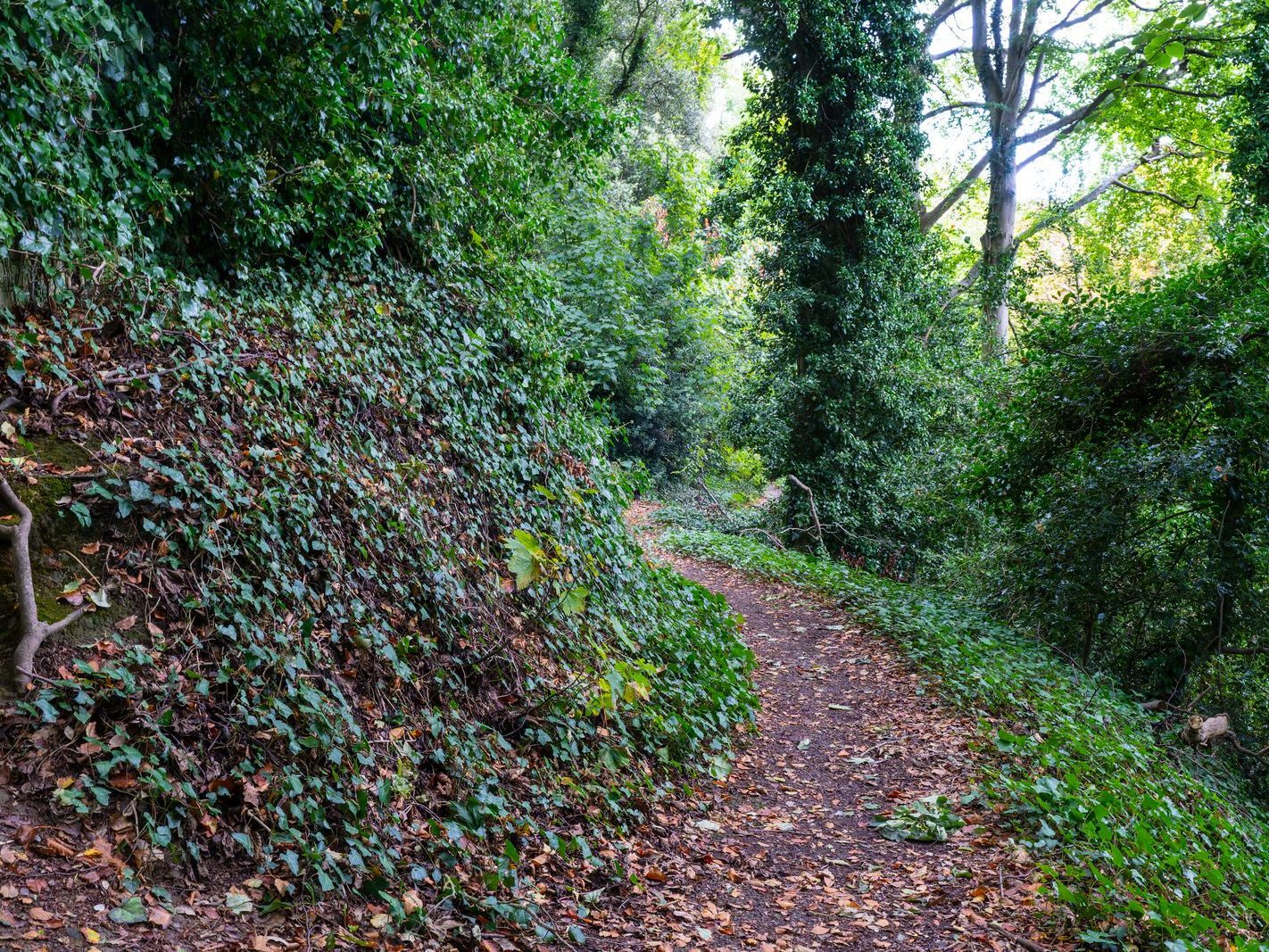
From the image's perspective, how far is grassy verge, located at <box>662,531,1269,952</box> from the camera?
4.30 m

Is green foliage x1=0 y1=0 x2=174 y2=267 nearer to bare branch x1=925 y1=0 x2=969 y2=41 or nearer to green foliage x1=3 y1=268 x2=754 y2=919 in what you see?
green foliage x1=3 y1=268 x2=754 y2=919

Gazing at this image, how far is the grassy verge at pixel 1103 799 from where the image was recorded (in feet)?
14.1

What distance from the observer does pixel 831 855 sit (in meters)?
5.48

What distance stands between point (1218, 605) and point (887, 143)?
403 inches

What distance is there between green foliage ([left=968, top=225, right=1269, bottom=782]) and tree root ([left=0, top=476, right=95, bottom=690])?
9985mm

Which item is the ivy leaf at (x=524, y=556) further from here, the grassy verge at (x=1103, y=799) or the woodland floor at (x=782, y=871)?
the grassy verge at (x=1103, y=799)

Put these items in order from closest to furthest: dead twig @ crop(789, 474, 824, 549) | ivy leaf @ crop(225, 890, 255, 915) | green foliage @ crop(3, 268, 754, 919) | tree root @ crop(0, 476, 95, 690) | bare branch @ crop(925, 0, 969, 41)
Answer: ivy leaf @ crop(225, 890, 255, 915), tree root @ crop(0, 476, 95, 690), green foliage @ crop(3, 268, 754, 919), dead twig @ crop(789, 474, 824, 549), bare branch @ crop(925, 0, 969, 41)

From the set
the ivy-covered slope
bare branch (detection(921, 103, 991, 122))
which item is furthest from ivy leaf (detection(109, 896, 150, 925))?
bare branch (detection(921, 103, 991, 122))

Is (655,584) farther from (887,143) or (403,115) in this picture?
(887,143)

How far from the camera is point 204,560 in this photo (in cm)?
420

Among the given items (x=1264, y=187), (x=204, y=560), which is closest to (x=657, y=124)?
(x=1264, y=187)

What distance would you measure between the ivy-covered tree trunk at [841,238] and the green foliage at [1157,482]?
18.7 ft

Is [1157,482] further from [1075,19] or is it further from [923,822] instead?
[1075,19]

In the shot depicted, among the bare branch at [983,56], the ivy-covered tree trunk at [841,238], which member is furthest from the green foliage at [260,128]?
the bare branch at [983,56]
